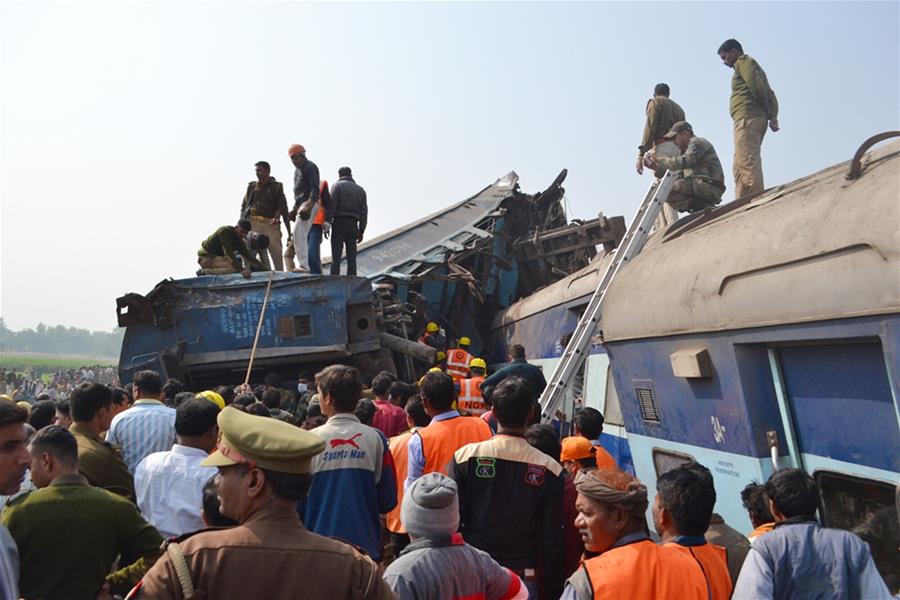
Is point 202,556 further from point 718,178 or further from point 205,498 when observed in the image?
point 718,178

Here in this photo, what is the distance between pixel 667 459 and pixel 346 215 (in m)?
7.27

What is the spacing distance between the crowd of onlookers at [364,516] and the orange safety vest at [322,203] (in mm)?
6514

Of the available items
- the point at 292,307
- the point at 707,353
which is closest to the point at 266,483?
the point at 707,353

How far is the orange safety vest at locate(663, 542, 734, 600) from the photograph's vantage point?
100 inches

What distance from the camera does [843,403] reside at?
3527mm

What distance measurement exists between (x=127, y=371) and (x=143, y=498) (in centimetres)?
661

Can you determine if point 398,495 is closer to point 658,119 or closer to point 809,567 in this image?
point 809,567

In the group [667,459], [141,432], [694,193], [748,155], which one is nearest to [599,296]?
[694,193]

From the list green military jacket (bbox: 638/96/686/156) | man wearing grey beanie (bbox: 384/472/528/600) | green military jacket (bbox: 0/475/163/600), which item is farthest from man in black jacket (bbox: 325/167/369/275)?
man wearing grey beanie (bbox: 384/472/528/600)

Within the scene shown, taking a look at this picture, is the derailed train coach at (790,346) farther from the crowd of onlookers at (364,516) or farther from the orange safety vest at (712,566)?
the orange safety vest at (712,566)

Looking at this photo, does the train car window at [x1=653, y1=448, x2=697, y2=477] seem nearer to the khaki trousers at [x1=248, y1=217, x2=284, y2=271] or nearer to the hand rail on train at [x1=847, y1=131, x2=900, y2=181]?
the hand rail on train at [x1=847, y1=131, x2=900, y2=181]

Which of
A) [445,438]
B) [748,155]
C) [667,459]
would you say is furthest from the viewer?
[748,155]

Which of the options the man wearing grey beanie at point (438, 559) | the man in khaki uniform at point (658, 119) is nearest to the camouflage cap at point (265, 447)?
the man wearing grey beanie at point (438, 559)

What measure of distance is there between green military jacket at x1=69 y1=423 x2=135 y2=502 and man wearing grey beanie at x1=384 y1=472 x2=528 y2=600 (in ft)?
6.05
